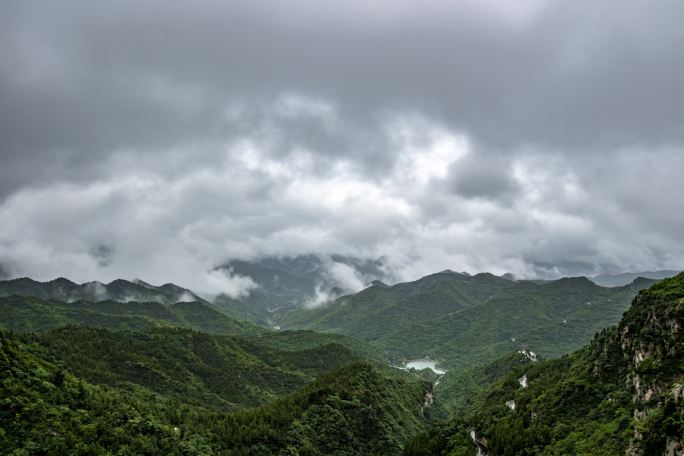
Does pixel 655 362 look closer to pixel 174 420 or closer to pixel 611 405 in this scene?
pixel 611 405

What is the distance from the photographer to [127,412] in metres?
123

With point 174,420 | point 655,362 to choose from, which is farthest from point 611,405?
point 174,420

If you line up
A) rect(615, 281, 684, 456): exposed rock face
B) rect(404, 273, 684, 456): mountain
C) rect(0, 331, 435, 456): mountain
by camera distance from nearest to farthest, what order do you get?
rect(615, 281, 684, 456): exposed rock face < rect(404, 273, 684, 456): mountain < rect(0, 331, 435, 456): mountain

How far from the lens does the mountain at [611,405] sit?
248 feet

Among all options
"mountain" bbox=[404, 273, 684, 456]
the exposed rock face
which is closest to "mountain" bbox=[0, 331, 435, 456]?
"mountain" bbox=[404, 273, 684, 456]

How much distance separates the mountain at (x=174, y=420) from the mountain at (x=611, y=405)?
2577 cm

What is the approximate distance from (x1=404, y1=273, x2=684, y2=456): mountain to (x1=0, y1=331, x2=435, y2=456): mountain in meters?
25.8

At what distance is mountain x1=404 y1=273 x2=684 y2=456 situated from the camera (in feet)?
248

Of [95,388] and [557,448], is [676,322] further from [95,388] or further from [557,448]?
[95,388]

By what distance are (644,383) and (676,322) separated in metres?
14.2

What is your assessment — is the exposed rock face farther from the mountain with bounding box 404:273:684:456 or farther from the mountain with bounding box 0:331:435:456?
the mountain with bounding box 0:331:435:456

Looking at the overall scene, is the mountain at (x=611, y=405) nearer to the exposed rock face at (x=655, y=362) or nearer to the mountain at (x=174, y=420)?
the exposed rock face at (x=655, y=362)

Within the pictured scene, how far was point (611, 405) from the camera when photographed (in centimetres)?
10056

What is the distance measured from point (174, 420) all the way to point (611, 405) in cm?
12120
